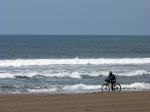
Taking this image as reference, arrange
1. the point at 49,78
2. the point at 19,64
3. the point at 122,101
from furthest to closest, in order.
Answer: the point at 19,64
the point at 49,78
the point at 122,101

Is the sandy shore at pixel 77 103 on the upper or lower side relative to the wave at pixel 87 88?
lower

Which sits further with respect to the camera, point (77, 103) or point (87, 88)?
point (87, 88)

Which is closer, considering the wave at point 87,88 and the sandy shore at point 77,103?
the sandy shore at point 77,103

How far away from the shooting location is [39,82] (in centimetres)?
2781

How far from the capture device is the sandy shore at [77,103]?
14.2m

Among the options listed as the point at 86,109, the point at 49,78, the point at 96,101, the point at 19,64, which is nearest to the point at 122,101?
the point at 96,101

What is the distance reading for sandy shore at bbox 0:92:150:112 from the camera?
46.6 feet

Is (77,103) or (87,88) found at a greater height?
(87,88)

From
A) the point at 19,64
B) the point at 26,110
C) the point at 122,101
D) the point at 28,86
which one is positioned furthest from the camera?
the point at 19,64

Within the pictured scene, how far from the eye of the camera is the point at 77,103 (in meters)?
15.5

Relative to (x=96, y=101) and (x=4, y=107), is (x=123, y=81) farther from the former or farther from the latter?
(x=4, y=107)

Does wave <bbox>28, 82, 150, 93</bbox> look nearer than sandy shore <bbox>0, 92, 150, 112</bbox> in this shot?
No

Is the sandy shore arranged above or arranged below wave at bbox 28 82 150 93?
below

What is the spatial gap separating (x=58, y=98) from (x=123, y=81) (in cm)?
1237
